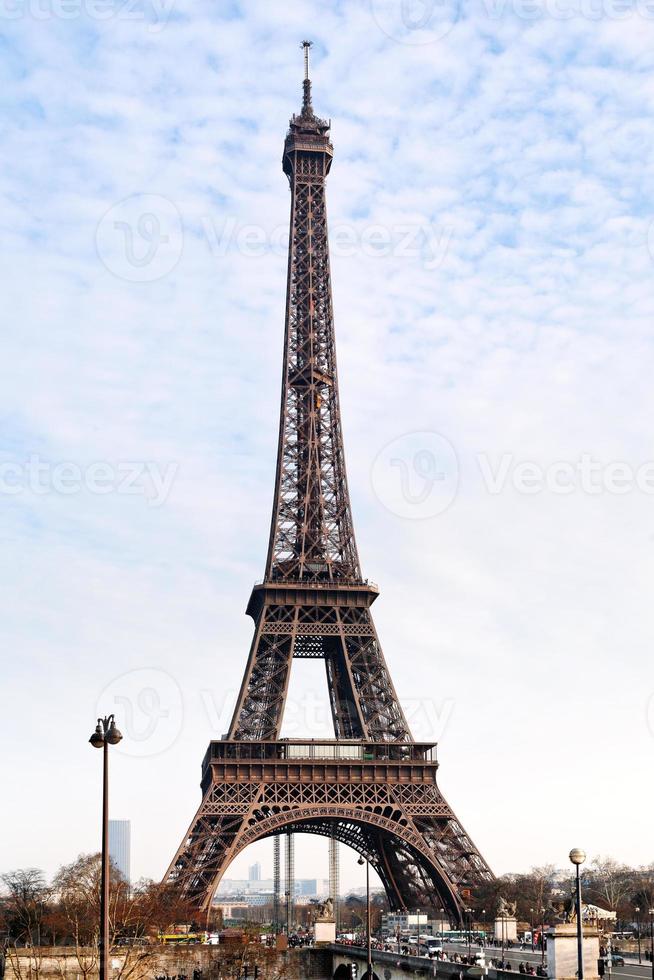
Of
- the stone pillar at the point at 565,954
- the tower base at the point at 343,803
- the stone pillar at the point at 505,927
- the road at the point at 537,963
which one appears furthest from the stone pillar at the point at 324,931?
the stone pillar at the point at 565,954

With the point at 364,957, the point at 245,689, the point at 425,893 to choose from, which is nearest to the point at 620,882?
the point at 425,893

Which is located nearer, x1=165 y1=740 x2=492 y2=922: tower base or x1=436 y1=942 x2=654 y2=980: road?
x1=436 y1=942 x2=654 y2=980: road

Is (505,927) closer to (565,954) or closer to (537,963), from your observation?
(537,963)

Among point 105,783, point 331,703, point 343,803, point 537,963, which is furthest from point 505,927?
point 105,783

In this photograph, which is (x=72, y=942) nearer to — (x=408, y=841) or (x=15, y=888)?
(x=408, y=841)

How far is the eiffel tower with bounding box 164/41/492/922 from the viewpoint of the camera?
325ft

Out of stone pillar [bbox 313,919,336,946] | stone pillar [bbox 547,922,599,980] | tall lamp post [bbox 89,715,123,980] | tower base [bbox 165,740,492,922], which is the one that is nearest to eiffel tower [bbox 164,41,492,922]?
tower base [bbox 165,740,492,922]

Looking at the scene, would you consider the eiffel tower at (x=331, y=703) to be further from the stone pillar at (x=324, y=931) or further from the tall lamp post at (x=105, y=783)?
the tall lamp post at (x=105, y=783)

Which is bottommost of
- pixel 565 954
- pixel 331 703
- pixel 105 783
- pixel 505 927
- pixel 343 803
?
pixel 505 927

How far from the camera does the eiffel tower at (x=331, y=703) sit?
99062 mm

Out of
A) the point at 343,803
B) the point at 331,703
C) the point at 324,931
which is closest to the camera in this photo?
the point at 324,931

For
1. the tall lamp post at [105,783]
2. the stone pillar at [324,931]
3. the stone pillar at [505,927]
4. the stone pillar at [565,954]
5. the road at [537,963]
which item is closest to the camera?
the tall lamp post at [105,783]

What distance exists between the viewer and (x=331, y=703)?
113m

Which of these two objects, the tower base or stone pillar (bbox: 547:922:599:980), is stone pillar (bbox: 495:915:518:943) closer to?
the tower base
